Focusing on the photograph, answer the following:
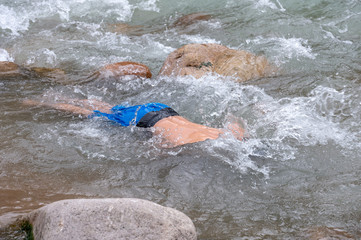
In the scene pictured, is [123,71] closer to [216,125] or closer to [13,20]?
[216,125]

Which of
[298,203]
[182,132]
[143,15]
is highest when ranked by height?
[143,15]

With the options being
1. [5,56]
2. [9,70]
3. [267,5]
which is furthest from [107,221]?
[267,5]

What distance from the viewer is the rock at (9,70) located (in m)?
6.13

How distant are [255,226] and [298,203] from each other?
0.53m

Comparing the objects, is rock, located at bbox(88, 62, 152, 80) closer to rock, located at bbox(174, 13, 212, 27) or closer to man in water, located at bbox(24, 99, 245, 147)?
man in water, located at bbox(24, 99, 245, 147)

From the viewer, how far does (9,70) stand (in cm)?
621

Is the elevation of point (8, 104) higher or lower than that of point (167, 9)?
lower

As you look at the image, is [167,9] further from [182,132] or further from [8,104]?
[182,132]

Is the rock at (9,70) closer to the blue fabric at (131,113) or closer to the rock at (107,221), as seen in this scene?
the blue fabric at (131,113)

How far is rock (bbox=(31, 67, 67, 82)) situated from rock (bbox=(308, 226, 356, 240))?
15.3 ft

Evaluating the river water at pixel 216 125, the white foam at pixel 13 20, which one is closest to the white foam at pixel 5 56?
the river water at pixel 216 125

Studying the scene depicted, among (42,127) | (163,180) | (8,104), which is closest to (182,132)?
(163,180)

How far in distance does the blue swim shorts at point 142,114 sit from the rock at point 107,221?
2.16 metres

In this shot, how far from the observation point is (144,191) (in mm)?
3555
